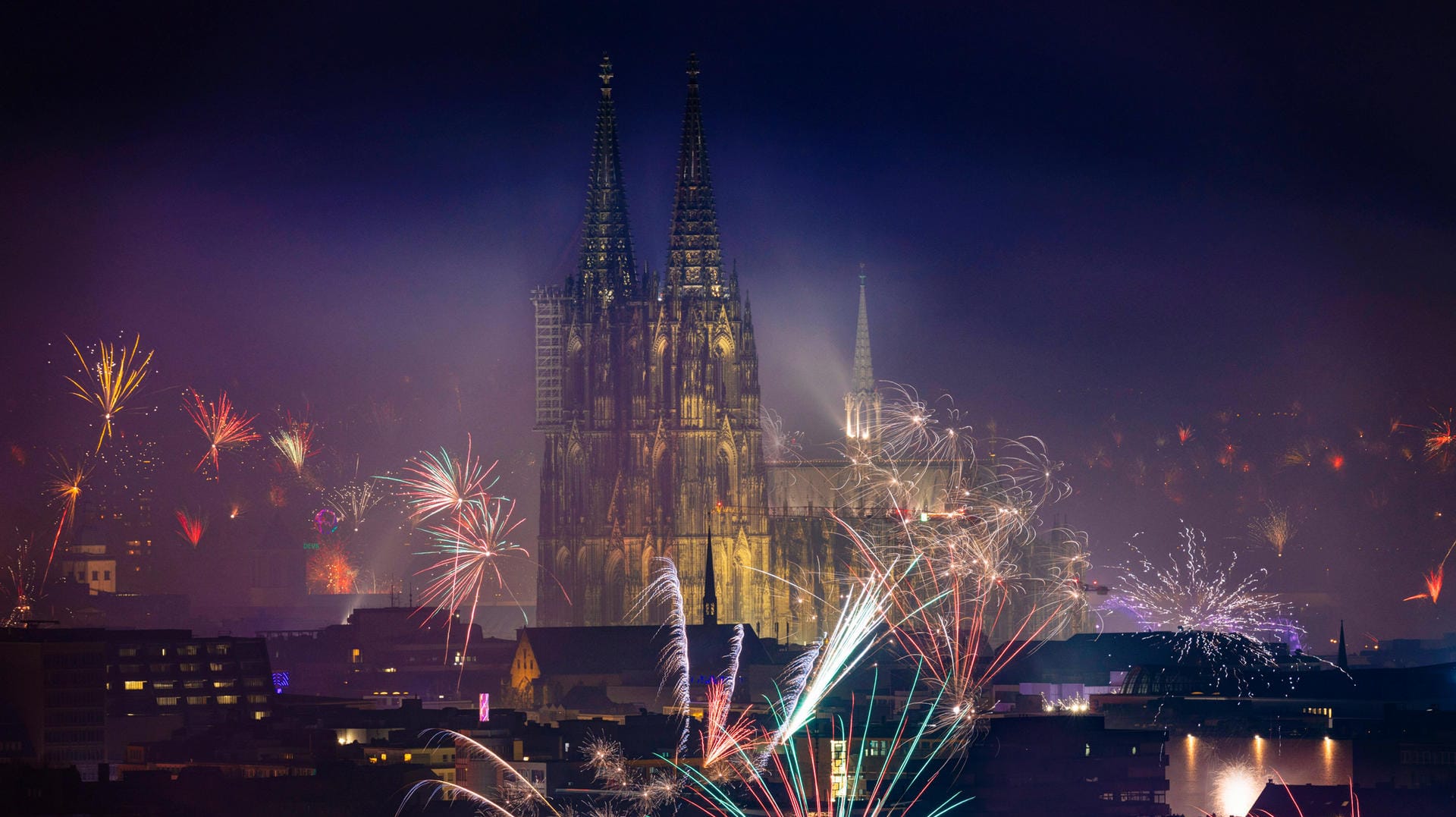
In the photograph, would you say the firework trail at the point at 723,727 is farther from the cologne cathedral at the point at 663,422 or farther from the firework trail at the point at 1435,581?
the firework trail at the point at 1435,581

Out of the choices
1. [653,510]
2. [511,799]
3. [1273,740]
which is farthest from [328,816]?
[653,510]

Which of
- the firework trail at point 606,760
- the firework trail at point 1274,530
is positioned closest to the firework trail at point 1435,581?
the firework trail at point 1274,530

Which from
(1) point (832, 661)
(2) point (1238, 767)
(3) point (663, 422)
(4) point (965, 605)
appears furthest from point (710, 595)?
(2) point (1238, 767)

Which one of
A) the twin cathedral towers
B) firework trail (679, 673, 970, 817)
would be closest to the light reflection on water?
firework trail (679, 673, 970, 817)

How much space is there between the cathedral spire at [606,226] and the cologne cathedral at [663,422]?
9cm

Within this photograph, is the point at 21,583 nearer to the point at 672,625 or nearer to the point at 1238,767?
the point at 672,625

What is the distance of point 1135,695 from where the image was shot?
131 metres

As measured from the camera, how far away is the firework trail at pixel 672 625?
12062cm

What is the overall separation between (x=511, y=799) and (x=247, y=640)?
43.2m

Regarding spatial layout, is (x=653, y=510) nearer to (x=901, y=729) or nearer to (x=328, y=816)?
(x=901, y=729)

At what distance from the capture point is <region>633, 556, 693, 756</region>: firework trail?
120625 millimetres

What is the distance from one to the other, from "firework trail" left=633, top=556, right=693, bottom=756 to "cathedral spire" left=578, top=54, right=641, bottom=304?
46.0ft

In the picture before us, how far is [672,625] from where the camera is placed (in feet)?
465

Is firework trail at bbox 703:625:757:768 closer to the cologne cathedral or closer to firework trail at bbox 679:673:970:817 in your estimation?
firework trail at bbox 679:673:970:817
